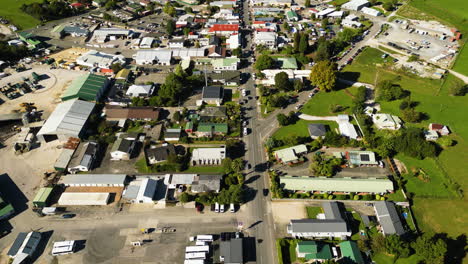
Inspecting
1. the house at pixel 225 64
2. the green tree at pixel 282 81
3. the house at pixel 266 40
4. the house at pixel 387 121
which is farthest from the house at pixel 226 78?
the house at pixel 387 121

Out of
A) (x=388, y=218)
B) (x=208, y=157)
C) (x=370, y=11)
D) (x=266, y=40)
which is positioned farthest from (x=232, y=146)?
(x=370, y=11)

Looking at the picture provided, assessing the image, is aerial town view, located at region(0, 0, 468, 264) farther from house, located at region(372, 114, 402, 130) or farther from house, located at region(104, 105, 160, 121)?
house, located at region(104, 105, 160, 121)

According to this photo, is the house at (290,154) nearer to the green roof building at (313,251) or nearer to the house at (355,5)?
the green roof building at (313,251)

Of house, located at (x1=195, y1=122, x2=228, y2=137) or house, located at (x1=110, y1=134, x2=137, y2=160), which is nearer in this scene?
house, located at (x1=110, y1=134, x2=137, y2=160)

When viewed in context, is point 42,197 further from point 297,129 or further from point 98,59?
point 98,59

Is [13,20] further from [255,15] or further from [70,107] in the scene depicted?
[255,15]

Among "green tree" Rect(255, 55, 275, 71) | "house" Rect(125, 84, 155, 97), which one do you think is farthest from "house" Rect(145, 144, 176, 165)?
"green tree" Rect(255, 55, 275, 71)
